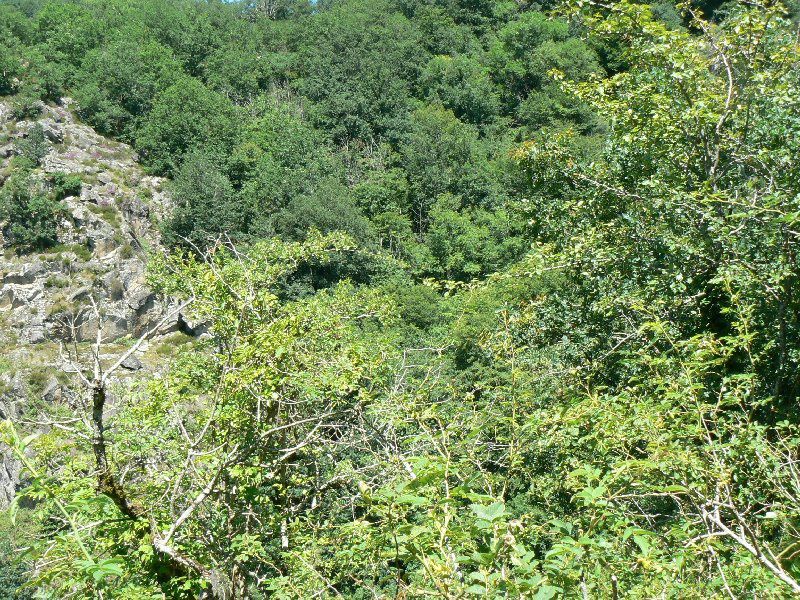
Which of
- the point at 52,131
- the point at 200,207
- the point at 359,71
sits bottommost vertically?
the point at 200,207

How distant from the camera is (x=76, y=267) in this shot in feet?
96.4

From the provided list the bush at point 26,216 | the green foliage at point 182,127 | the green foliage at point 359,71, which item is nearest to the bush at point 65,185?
the bush at point 26,216

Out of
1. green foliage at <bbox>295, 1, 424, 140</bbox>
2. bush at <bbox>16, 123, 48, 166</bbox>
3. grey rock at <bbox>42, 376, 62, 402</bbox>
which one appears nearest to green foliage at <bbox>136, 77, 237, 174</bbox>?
bush at <bbox>16, 123, 48, 166</bbox>

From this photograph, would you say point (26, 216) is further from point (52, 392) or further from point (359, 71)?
point (359, 71)

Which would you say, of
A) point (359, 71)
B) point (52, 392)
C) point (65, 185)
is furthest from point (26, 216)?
point (359, 71)

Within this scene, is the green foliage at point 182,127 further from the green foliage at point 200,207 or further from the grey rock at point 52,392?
the grey rock at point 52,392

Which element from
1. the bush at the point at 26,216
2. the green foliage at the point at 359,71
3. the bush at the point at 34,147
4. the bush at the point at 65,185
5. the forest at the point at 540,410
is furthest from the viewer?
the green foliage at the point at 359,71

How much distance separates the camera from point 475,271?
36562 millimetres

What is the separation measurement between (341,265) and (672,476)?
29.3 metres

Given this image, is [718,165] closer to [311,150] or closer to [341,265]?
[341,265]

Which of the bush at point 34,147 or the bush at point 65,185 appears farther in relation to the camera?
the bush at point 34,147

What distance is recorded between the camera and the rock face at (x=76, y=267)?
24.3 m

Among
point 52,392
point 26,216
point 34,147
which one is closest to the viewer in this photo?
point 52,392

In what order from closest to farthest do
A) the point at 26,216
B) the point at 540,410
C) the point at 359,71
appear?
the point at 540,410, the point at 26,216, the point at 359,71
